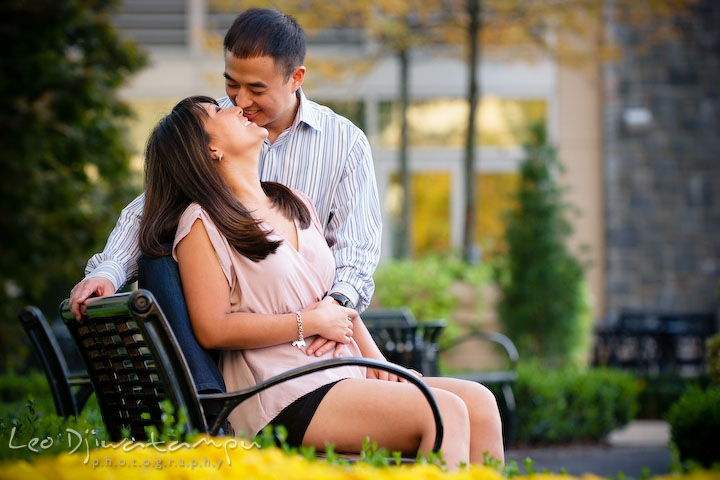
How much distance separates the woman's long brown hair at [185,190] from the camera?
9.89ft

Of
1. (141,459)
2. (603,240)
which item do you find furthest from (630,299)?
(141,459)

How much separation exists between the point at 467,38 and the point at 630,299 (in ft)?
16.3

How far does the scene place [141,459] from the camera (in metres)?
2.12

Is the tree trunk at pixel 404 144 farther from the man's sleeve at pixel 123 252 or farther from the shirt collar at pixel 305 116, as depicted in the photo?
the man's sleeve at pixel 123 252

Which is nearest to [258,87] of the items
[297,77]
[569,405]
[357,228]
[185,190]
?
[297,77]

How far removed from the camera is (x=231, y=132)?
3139 millimetres

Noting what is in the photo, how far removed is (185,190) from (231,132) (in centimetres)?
24

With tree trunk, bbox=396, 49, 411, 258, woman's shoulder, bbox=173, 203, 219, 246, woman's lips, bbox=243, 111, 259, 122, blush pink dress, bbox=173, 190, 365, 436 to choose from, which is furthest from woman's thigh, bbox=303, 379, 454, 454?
tree trunk, bbox=396, 49, 411, 258

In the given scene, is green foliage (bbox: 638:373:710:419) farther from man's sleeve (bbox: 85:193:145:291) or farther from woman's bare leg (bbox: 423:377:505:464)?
man's sleeve (bbox: 85:193:145:291)

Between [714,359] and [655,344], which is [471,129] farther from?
[714,359]

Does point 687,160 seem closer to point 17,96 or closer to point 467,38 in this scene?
point 467,38

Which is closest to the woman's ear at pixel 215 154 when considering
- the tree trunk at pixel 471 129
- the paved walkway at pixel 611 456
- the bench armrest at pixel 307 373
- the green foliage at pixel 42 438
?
the bench armrest at pixel 307 373

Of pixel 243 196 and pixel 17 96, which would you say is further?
pixel 17 96

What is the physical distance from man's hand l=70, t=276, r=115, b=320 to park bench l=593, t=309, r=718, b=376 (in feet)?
28.8
